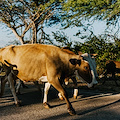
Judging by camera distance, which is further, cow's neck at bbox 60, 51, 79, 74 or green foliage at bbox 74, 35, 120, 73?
green foliage at bbox 74, 35, 120, 73

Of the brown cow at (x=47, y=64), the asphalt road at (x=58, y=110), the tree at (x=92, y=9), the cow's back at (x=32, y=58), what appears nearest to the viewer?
the asphalt road at (x=58, y=110)

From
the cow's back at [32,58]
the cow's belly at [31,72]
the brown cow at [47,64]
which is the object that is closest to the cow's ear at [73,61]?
the brown cow at [47,64]

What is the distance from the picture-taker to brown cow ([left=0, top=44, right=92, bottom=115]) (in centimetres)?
470

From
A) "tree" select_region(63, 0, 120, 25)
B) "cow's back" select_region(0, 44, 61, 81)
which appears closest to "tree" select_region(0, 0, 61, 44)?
"tree" select_region(63, 0, 120, 25)

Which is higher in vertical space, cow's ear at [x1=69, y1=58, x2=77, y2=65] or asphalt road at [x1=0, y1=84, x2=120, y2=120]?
cow's ear at [x1=69, y1=58, x2=77, y2=65]

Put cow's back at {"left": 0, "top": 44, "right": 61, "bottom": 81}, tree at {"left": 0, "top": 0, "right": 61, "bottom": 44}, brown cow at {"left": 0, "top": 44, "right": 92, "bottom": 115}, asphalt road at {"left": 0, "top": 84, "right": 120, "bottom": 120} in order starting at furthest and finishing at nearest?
1. tree at {"left": 0, "top": 0, "right": 61, "bottom": 44}
2. cow's back at {"left": 0, "top": 44, "right": 61, "bottom": 81}
3. brown cow at {"left": 0, "top": 44, "right": 92, "bottom": 115}
4. asphalt road at {"left": 0, "top": 84, "right": 120, "bottom": 120}

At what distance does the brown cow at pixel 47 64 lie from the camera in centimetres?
470

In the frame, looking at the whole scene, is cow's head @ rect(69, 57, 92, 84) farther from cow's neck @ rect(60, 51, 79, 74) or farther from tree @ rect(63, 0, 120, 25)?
tree @ rect(63, 0, 120, 25)

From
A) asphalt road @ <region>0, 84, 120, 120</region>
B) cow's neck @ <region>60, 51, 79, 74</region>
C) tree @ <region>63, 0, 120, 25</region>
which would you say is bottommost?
asphalt road @ <region>0, 84, 120, 120</region>

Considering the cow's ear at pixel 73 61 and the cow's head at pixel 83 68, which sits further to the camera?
the cow's head at pixel 83 68

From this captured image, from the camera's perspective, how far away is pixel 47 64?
15.6 feet

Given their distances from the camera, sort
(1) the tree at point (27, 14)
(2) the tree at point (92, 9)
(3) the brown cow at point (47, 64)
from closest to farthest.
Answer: (3) the brown cow at point (47, 64), (2) the tree at point (92, 9), (1) the tree at point (27, 14)

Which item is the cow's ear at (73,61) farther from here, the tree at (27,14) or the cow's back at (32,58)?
the tree at (27,14)

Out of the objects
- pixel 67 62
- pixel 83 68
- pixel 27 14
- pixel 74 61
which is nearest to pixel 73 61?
pixel 74 61
